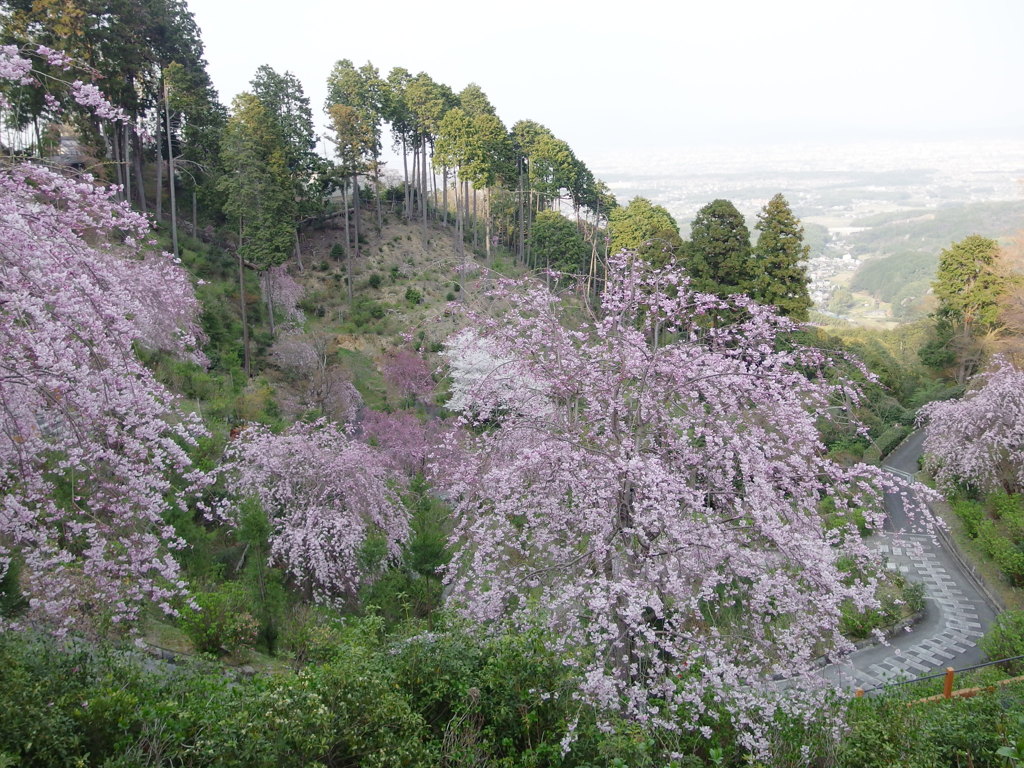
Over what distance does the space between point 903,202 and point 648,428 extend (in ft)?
447

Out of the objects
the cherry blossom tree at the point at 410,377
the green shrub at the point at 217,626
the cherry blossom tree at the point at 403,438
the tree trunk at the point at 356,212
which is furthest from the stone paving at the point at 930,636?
the tree trunk at the point at 356,212

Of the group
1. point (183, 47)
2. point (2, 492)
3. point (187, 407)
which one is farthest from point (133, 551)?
point (183, 47)

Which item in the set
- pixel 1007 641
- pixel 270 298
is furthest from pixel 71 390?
pixel 270 298

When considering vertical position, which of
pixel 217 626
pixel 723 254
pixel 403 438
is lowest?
pixel 403 438

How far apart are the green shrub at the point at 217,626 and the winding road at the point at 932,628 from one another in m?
8.39

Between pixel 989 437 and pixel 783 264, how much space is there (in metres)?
8.49

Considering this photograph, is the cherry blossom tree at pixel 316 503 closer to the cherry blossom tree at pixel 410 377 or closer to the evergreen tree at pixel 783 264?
the cherry blossom tree at pixel 410 377

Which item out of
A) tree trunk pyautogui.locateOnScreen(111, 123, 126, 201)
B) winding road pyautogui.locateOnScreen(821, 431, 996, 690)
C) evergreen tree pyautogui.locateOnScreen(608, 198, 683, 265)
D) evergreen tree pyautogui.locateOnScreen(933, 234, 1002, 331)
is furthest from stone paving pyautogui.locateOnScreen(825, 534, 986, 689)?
tree trunk pyautogui.locateOnScreen(111, 123, 126, 201)

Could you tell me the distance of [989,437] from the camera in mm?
15266

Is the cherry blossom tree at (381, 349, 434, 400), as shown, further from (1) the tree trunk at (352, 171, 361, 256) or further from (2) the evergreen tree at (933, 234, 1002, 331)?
(2) the evergreen tree at (933, 234, 1002, 331)

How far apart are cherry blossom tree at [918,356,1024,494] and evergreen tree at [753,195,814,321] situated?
19.1 feet

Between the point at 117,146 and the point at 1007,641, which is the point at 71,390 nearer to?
the point at 1007,641

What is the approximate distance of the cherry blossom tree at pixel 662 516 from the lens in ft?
17.3

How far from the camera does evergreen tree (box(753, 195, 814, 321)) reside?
20.6 m
